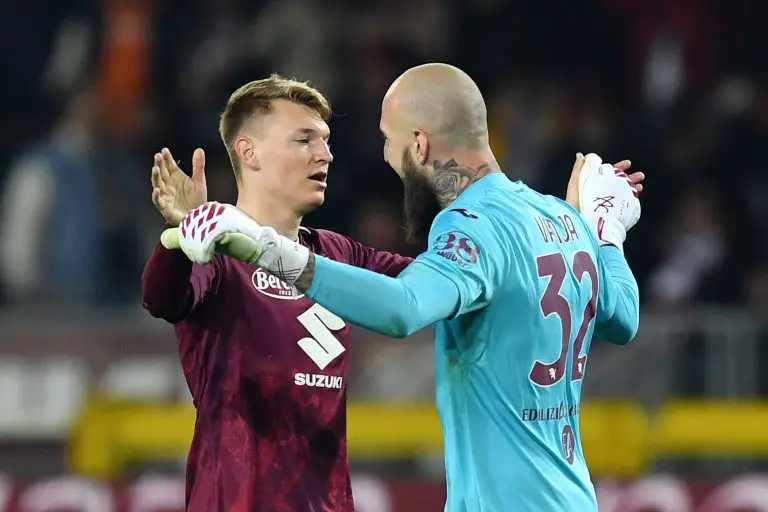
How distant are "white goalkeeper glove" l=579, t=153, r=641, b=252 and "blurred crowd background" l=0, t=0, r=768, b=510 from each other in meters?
4.47

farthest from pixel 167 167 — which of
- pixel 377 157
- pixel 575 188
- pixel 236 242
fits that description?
pixel 377 157

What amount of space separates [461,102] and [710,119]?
7.77m

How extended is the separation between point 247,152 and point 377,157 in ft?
22.1

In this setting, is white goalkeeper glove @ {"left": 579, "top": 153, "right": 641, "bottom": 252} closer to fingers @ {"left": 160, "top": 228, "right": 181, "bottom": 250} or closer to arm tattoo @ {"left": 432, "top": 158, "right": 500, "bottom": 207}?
arm tattoo @ {"left": 432, "top": 158, "right": 500, "bottom": 207}

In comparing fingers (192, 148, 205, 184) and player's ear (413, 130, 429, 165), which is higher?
player's ear (413, 130, 429, 165)

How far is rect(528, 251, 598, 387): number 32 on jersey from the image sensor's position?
15.1 feet

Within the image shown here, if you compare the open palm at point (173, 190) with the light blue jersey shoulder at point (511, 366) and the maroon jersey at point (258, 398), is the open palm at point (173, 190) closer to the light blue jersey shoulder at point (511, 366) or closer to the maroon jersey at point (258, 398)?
the maroon jersey at point (258, 398)

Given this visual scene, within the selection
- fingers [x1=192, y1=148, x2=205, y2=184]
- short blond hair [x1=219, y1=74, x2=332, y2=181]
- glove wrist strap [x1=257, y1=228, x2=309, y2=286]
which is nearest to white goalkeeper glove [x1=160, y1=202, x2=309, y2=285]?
glove wrist strap [x1=257, y1=228, x2=309, y2=286]

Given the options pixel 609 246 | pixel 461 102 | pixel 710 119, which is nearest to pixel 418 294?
pixel 461 102

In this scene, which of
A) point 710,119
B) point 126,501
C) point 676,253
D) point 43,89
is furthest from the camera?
point 43,89

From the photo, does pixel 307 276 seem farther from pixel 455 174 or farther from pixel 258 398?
pixel 258 398

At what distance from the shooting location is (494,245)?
4465 millimetres

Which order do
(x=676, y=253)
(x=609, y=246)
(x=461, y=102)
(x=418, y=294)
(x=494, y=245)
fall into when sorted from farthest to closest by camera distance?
(x=676, y=253)
(x=609, y=246)
(x=461, y=102)
(x=494, y=245)
(x=418, y=294)

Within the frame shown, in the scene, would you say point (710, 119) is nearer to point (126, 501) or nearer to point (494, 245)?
point (126, 501)
